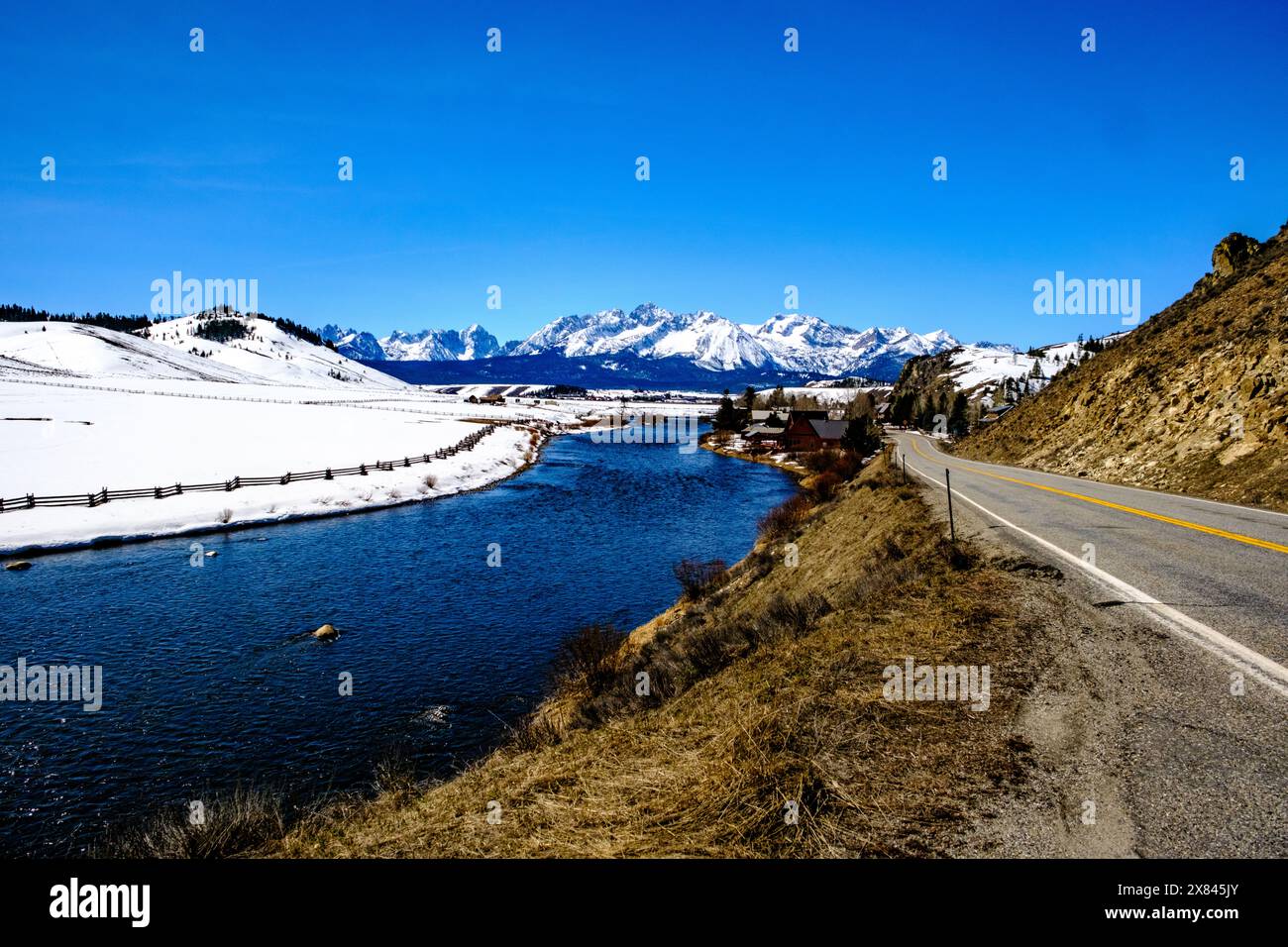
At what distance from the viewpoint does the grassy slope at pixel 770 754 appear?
5.19 m

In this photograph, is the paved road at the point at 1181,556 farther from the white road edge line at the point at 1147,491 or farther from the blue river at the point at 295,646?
the blue river at the point at 295,646

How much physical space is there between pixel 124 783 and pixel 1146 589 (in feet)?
58.0

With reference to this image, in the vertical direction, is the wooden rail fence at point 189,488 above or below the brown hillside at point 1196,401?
below

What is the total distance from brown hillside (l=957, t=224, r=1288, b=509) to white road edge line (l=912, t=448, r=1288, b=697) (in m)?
12.3

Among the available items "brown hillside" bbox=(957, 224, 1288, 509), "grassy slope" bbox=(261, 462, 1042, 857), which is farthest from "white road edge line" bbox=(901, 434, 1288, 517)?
"grassy slope" bbox=(261, 462, 1042, 857)

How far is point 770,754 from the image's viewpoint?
607 cm

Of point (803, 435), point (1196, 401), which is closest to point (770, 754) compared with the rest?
point (1196, 401)

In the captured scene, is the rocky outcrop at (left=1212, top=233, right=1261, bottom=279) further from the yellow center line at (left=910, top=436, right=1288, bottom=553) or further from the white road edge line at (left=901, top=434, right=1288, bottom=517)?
the yellow center line at (left=910, top=436, right=1288, bottom=553)

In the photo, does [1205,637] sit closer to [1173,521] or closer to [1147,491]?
[1173,521]

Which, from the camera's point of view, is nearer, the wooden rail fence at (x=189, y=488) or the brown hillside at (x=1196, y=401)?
the brown hillside at (x=1196, y=401)

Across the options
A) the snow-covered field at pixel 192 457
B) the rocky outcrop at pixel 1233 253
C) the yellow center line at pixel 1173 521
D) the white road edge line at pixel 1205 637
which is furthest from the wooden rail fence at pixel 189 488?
the rocky outcrop at pixel 1233 253

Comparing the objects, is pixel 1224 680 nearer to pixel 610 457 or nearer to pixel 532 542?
pixel 532 542

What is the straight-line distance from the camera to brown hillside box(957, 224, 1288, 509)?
2133 centimetres

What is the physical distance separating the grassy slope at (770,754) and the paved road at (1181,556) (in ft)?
5.71
